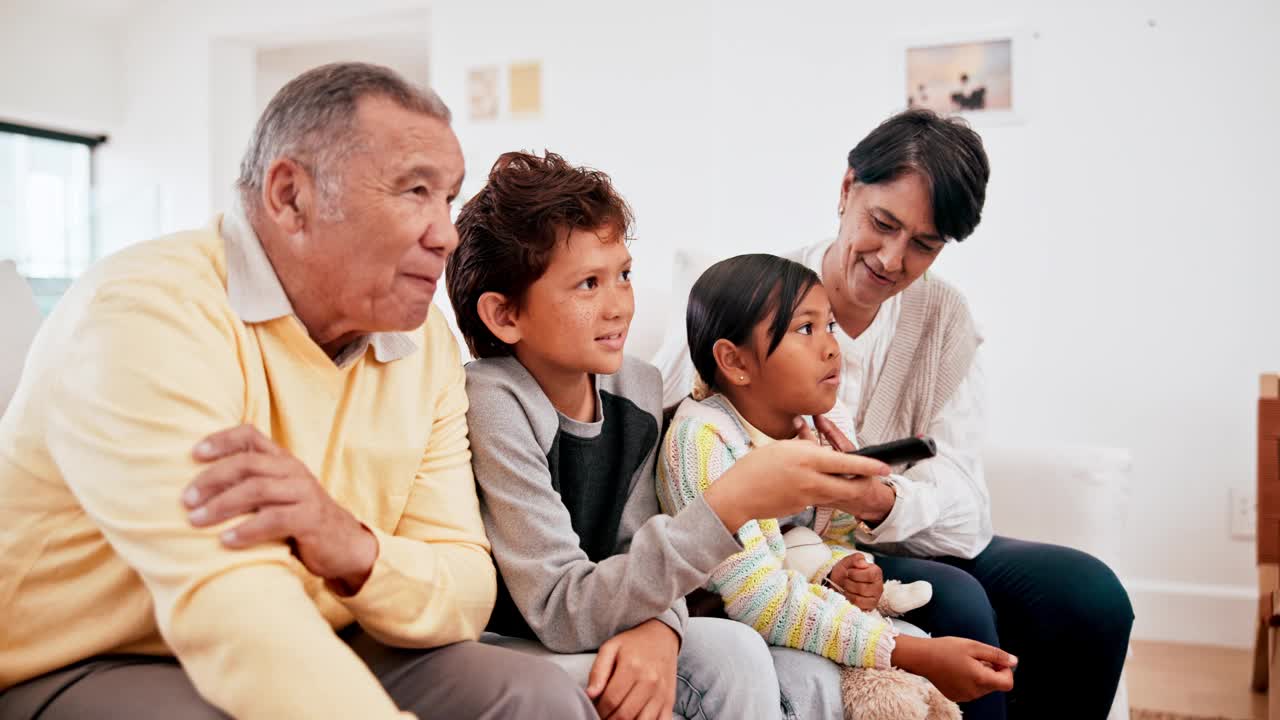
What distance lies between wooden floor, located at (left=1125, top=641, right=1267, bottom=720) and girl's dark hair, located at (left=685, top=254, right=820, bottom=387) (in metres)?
1.75

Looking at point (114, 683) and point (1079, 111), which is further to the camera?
point (1079, 111)

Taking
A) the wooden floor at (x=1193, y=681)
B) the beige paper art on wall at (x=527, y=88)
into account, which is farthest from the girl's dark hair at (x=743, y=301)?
the beige paper art on wall at (x=527, y=88)

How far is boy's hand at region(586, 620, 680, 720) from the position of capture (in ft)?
3.78

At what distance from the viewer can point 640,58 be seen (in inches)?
156

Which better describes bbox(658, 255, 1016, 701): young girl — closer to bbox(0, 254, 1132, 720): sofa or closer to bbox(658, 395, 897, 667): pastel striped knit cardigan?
bbox(658, 395, 897, 667): pastel striped knit cardigan

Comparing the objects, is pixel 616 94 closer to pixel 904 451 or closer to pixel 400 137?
pixel 904 451

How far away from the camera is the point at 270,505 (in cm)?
93

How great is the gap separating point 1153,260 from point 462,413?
2.68 metres

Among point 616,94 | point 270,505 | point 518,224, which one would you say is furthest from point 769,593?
point 616,94

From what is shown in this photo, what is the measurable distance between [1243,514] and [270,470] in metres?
3.11

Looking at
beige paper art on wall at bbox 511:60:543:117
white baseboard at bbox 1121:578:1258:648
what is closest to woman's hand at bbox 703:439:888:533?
white baseboard at bbox 1121:578:1258:648


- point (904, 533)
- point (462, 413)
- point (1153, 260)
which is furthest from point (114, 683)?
point (1153, 260)

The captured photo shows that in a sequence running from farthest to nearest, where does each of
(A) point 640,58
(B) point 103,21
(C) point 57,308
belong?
1. (B) point 103,21
2. (A) point 640,58
3. (C) point 57,308

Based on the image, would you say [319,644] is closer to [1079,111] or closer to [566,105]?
[1079,111]
